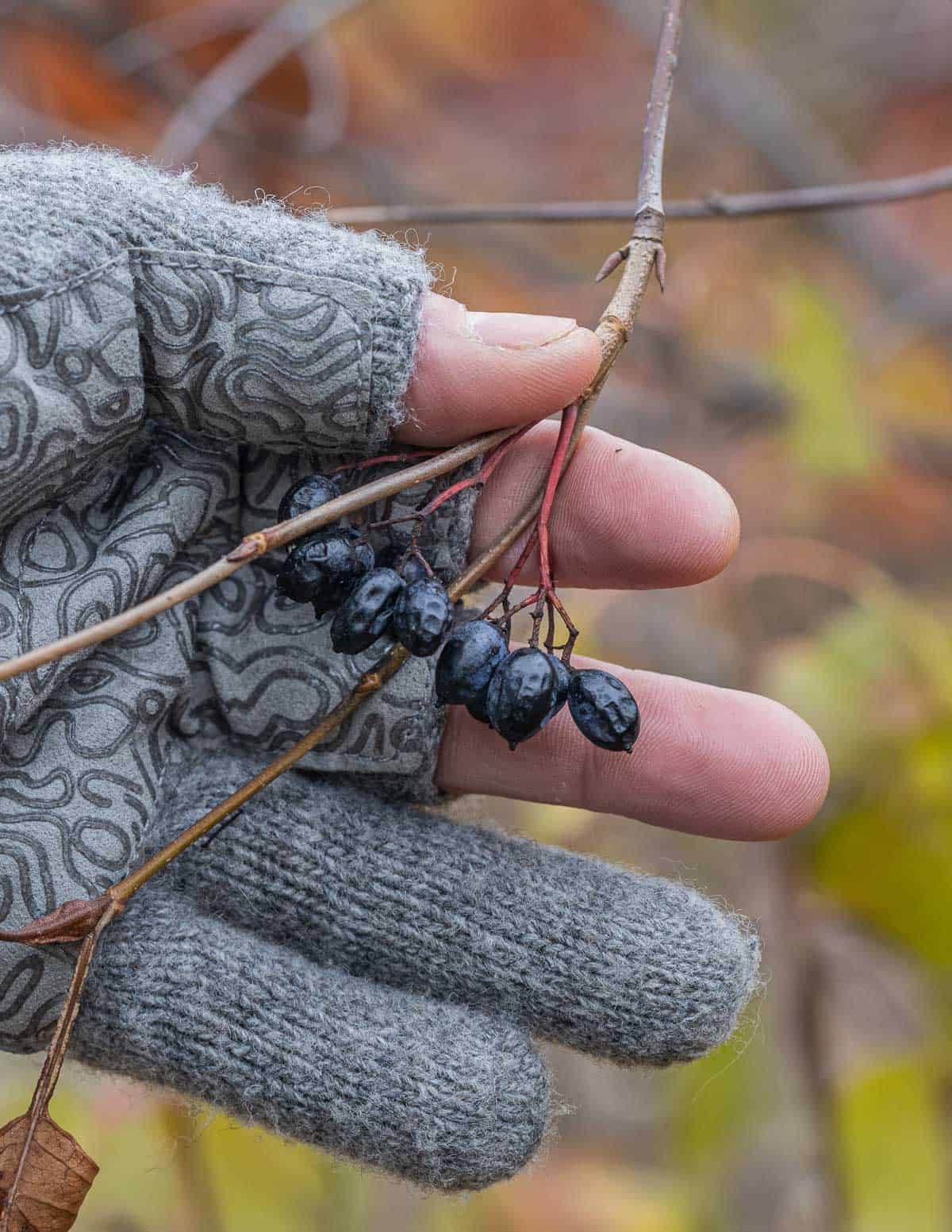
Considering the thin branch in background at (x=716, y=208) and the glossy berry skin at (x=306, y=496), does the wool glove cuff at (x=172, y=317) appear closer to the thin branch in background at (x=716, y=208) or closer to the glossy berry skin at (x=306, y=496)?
the glossy berry skin at (x=306, y=496)

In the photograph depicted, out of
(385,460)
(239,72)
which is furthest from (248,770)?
(239,72)

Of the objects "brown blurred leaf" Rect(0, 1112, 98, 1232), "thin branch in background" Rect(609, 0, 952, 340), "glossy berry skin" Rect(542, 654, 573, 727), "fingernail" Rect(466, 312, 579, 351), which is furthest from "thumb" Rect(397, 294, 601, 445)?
"thin branch in background" Rect(609, 0, 952, 340)

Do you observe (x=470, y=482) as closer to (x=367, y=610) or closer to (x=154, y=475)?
(x=367, y=610)

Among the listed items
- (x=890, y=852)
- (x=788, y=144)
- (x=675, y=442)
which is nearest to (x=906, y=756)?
(x=890, y=852)

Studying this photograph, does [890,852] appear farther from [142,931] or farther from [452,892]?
[142,931]

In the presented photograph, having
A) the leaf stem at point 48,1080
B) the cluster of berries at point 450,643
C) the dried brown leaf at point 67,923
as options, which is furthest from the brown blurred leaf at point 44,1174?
the cluster of berries at point 450,643

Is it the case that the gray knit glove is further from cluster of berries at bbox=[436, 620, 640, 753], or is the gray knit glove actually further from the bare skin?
cluster of berries at bbox=[436, 620, 640, 753]
